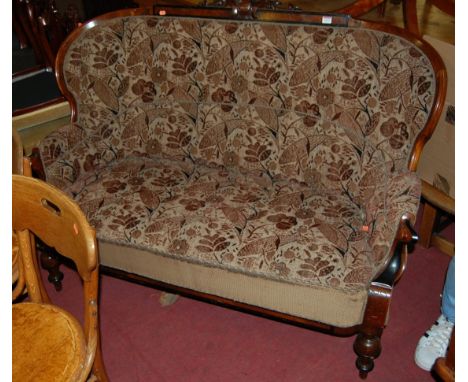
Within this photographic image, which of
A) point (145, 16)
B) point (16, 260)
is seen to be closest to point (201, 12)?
point (145, 16)

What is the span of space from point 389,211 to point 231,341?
79 cm

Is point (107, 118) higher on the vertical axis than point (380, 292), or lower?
higher

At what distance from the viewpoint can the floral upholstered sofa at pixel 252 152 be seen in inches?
65.7

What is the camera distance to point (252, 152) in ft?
6.85

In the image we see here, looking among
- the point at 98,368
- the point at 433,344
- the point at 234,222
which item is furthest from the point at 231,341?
the point at 433,344

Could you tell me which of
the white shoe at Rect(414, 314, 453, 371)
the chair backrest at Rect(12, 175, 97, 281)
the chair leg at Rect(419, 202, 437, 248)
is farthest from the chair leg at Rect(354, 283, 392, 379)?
the chair backrest at Rect(12, 175, 97, 281)

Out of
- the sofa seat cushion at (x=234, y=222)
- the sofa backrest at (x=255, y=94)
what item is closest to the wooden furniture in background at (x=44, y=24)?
the sofa backrest at (x=255, y=94)

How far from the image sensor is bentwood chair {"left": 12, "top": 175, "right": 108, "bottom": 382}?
116 centimetres

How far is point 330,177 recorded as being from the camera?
196 centimetres

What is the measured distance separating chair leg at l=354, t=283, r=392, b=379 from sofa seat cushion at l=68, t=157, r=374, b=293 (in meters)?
0.06

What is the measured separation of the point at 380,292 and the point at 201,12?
1.29 meters

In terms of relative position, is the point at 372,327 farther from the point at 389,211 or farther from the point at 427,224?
the point at 427,224

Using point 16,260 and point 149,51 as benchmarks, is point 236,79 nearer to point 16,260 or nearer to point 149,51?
point 149,51

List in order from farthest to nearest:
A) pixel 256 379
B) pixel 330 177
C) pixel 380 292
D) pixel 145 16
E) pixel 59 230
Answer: pixel 145 16 → pixel 330 177 → pixel 256 379 → pixel 380 292 → pixel 59 230
